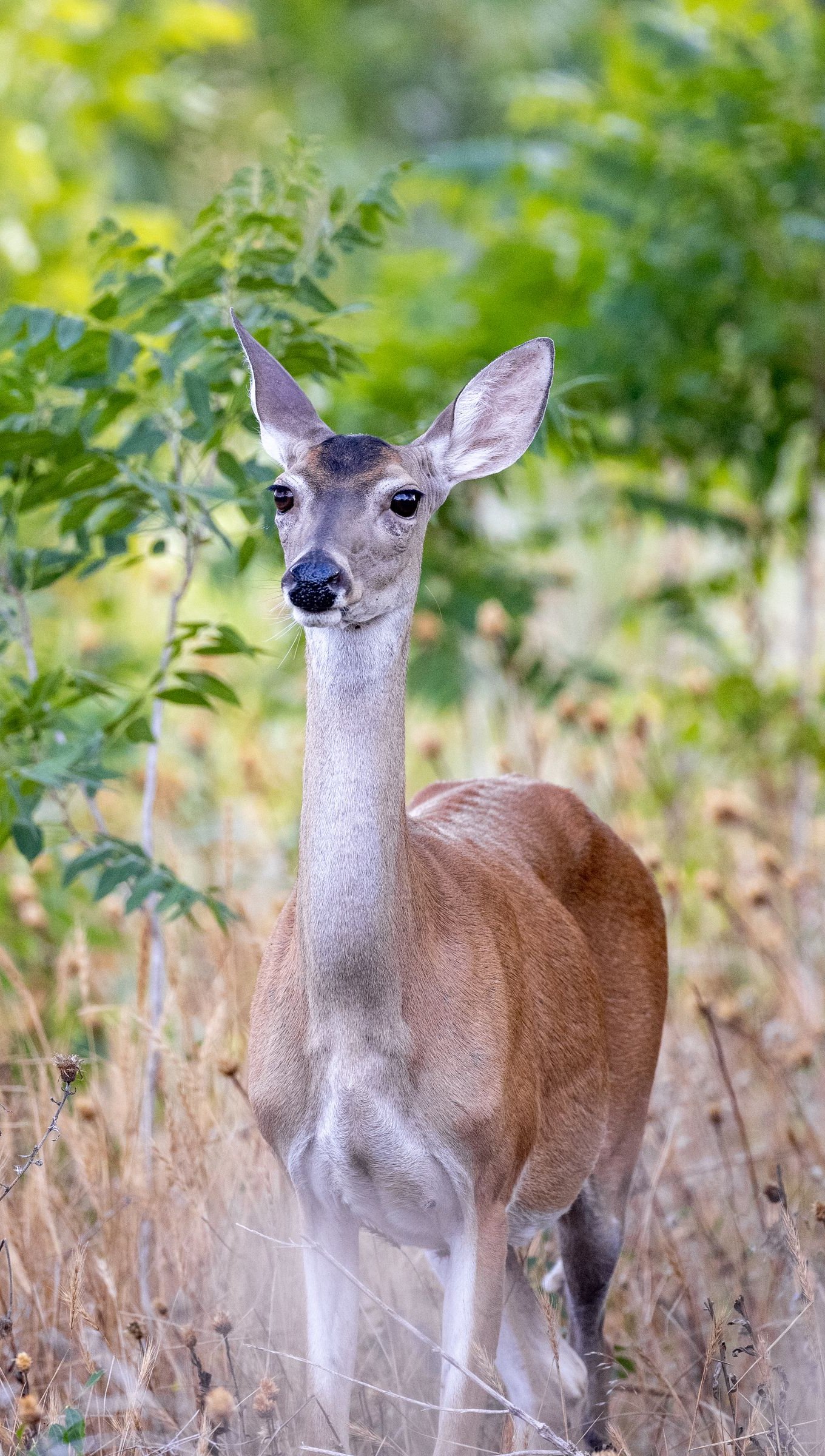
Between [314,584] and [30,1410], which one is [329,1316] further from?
[314,584]

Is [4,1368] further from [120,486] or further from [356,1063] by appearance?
[120,486]

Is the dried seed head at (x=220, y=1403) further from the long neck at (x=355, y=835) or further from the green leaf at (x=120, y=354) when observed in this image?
the green leaf at (x=120, y=354)

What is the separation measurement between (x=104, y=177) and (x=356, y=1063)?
27.6ft

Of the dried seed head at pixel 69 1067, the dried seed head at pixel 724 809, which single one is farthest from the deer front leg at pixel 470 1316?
the dried seed head at pixel 724 809

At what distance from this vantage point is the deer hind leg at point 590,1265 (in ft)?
12.6

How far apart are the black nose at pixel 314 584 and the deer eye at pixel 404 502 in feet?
0.96

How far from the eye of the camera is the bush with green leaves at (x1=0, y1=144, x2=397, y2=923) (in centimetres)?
392

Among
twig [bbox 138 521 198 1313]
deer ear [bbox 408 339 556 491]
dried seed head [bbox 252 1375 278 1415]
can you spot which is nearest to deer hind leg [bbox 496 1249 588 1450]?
twig [bbox 138 521 198 1313]

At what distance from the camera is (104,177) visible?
10.3 metres

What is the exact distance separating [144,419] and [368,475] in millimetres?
1250

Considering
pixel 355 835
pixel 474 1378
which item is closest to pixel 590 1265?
pixel 474 1378

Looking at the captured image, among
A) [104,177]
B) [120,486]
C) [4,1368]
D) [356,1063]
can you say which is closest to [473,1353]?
[356,1063]

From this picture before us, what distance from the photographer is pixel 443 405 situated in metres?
6.25

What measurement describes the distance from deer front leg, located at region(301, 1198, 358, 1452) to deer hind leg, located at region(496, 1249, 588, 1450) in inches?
23.8
